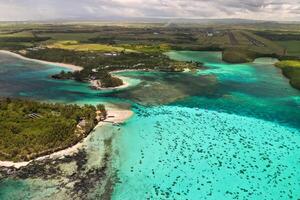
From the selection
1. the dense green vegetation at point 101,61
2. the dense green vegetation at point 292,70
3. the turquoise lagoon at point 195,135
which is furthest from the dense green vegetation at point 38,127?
the dense green vegetation at point 292,70

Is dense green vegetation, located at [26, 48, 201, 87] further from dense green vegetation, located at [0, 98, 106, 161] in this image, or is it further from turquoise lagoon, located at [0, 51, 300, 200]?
dense green vegetation, located at [0, 98, 106, 161]

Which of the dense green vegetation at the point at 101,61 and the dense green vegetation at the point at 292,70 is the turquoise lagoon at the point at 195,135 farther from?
the dense green vegetation at the point at 101,61

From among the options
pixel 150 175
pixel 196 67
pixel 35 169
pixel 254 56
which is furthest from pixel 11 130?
pixel 254 56

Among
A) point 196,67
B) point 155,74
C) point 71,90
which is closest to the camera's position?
point 71,90

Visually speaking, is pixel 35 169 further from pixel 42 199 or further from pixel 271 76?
pixel 271 76

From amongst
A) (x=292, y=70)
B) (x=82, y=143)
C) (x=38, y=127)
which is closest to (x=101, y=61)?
(x=292, y=70)

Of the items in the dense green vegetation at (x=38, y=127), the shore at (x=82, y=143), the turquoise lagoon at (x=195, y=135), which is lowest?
the turquoise lagoon at (x=195, y=135)
